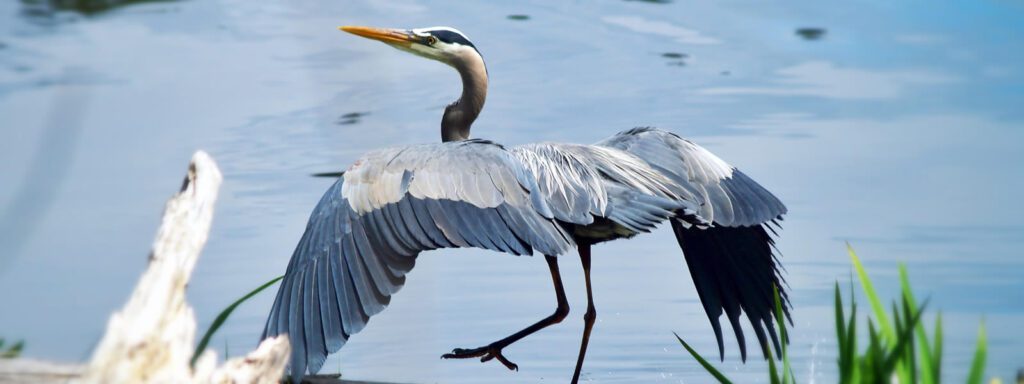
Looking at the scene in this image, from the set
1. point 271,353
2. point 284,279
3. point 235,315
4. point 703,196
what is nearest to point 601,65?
point 235,315

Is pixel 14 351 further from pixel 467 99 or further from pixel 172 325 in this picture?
pixel 467 99

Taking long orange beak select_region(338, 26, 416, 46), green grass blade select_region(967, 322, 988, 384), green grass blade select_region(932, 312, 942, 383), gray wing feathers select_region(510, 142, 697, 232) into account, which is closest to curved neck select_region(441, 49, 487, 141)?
long orange beak select_region(338, 26, 416, 46)

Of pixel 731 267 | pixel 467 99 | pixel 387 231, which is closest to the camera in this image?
pixel 387 231

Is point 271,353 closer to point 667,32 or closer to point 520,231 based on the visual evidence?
point 520,231

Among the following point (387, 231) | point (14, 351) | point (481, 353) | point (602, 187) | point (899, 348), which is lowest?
point (481, 353)

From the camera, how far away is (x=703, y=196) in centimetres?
444

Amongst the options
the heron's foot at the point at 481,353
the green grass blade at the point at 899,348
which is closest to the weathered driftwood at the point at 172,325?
the green grass blade at the point at 899,348

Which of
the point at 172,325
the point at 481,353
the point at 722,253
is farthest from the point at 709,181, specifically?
the point at 172,325

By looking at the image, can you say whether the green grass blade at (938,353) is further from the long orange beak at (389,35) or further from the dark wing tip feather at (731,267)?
the long orange beak at (389,35)

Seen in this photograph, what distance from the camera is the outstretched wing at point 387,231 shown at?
3.84 meters

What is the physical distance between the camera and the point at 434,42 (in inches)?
227

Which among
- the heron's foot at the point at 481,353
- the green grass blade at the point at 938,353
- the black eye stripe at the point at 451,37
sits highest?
the black eye stripe at the point at 451,37

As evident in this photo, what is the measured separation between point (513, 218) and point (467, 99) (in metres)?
1.72

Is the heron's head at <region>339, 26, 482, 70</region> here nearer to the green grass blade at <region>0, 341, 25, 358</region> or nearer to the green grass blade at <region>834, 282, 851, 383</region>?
the green grass blade at <region>0, 341, 25, 358</region>
